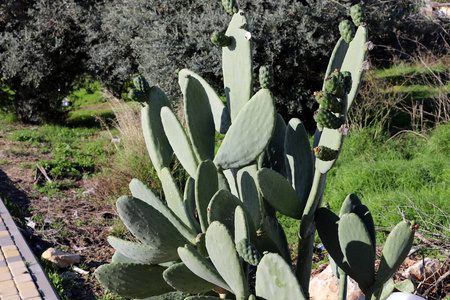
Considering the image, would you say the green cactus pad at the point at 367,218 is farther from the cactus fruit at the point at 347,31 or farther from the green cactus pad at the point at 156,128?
the green cactus pad at the point at 156,128

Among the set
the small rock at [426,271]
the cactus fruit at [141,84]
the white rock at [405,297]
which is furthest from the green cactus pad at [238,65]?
the small rock at [426,271]

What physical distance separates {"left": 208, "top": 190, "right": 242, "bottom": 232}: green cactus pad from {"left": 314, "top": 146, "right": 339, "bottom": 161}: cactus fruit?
417mm

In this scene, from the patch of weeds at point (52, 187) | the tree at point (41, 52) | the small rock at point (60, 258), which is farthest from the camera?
the tree at point (41, 52)

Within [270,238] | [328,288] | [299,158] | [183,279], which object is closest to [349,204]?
[299,158]

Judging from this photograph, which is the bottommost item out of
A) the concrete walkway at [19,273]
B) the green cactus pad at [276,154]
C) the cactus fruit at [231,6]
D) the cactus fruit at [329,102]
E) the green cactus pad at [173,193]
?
the concrete walkway at [19,273]

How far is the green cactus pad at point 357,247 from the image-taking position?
1.94m

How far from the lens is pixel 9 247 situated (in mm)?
4785

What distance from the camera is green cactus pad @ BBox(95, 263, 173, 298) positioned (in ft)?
7.14

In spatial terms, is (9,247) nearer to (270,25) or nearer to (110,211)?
(110,211)

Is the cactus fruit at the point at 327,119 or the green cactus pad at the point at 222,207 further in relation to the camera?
the green cactus pad at the point at 222,207

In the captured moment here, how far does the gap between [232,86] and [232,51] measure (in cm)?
15

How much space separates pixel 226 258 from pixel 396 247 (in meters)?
0.64

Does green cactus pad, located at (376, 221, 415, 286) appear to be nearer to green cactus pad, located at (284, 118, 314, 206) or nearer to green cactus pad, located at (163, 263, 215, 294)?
green cactus pad, located at (284, 118, 314, 206)

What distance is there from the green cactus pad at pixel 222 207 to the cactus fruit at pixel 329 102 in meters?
0.51
